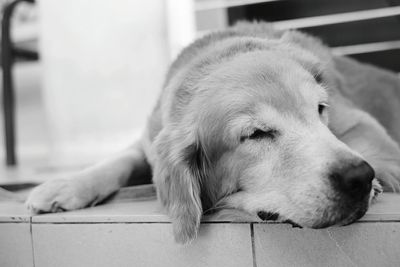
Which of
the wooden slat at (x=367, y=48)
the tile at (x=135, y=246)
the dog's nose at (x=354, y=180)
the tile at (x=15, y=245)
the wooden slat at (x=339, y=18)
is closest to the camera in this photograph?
the dog's nose at (x=354, y=180)

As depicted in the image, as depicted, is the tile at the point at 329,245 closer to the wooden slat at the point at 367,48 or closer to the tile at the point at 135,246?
the tile at the point at 135,246

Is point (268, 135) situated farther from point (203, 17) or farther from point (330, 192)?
point (203, 17)

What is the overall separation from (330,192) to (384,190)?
47 centimetres

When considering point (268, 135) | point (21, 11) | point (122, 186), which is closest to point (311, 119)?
point (268, 135)

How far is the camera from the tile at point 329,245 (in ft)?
4.00

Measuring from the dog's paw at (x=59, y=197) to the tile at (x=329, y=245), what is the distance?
2.05ft

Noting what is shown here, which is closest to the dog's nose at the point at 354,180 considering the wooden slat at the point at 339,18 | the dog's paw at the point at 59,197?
the dog's paw at the point at 59,197

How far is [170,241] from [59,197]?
0.45 m

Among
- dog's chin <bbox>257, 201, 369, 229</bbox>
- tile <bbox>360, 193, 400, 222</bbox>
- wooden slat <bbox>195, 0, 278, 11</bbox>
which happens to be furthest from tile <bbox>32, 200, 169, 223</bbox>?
wooden slat <bbox>195, 0, 278, 11</bbox>

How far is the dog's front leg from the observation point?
1602 mm

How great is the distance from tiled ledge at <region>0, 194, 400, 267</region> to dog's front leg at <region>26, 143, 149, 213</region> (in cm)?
6

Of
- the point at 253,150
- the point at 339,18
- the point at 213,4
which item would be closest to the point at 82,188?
the point at 253,150

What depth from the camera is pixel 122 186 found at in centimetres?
188

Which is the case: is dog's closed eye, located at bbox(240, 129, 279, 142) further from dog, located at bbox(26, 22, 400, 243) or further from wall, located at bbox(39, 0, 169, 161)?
wall, located at bbox(39, 0, 169, 161)
